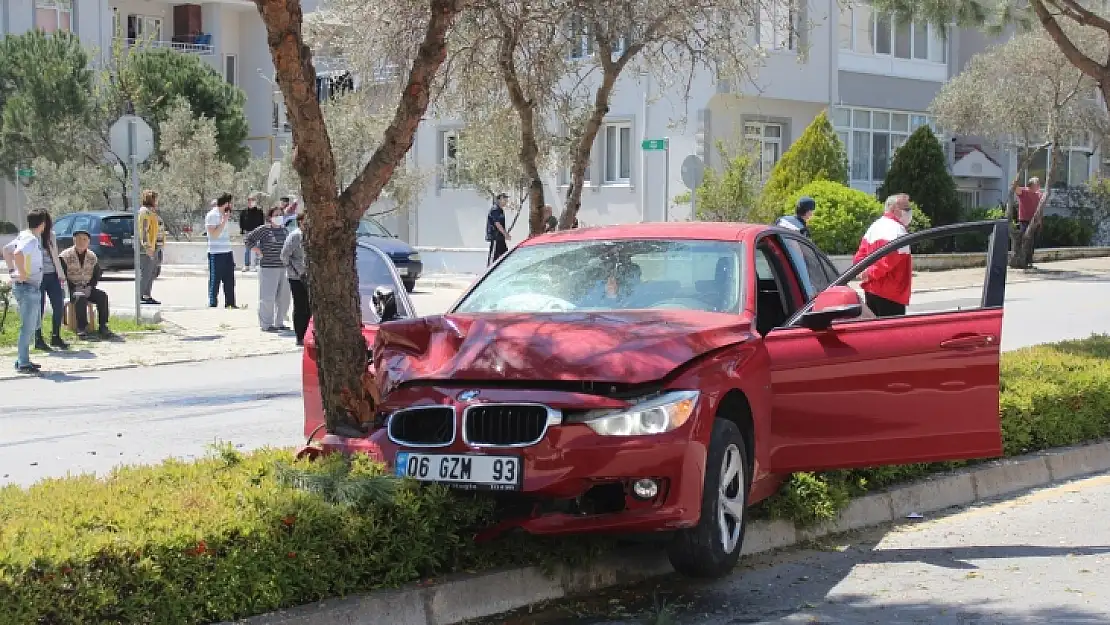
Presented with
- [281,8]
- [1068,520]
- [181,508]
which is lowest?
[1068,520]

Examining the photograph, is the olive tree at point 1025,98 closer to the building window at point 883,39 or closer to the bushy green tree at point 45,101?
the building window at point 883,39

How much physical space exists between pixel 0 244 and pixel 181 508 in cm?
4385

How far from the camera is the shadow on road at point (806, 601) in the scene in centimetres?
630

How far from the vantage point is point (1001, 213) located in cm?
4119

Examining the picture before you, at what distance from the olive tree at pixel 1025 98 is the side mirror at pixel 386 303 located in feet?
90.4

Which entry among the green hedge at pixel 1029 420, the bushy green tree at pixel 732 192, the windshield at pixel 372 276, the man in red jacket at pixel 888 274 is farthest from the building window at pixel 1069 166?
the windshield at pixel 372 276

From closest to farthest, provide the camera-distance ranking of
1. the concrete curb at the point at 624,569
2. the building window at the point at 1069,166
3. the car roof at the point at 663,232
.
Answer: the concrete curb at the point at 624,569
the car roof at the point at 663,232
the building window at the point at 1069,166

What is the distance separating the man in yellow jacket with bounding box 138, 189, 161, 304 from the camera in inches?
944

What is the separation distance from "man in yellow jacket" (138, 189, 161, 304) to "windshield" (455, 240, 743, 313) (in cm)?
1663

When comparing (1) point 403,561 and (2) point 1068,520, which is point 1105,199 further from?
(1) point 403,561

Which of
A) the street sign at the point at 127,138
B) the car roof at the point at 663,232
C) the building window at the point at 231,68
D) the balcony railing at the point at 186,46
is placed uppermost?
the balcony railing at the point at 186,46

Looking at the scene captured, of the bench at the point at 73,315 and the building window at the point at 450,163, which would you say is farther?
the building window at the point at 450,163

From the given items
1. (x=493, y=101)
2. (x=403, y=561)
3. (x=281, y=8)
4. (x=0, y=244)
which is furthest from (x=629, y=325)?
(x=0, y=244)

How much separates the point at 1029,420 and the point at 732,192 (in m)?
21.0
